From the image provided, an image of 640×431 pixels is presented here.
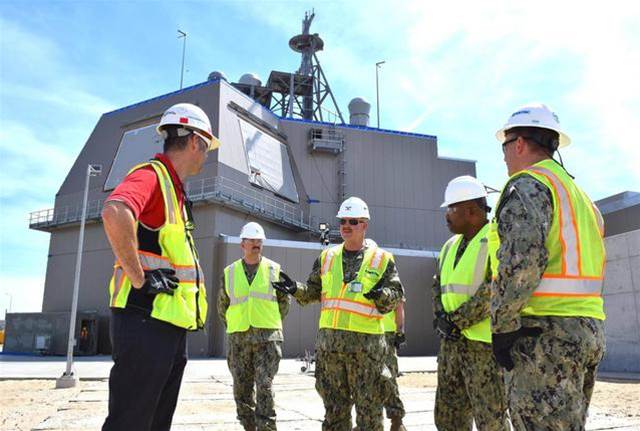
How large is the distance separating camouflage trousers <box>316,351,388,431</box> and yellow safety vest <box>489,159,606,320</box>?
1896 millimetres

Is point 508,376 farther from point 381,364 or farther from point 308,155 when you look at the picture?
point 308,155

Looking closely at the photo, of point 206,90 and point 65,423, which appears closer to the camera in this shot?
point 65,423

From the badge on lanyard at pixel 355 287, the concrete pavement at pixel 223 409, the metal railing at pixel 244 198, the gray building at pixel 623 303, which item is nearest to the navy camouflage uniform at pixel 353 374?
the badge on lanyard at pixel 355 287

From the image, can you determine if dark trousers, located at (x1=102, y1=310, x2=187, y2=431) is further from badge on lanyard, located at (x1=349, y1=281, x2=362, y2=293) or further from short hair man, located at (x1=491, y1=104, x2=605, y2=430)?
badge on lanyard, located at (x1=349, y1=281, x2=362, y2=293)

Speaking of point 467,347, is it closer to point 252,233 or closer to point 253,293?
point 253,293

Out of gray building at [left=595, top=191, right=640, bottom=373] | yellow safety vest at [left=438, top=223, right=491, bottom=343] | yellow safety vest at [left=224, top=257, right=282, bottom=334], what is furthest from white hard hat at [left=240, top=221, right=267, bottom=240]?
gray building at [left=595, top=191, right=640, bottom=373]

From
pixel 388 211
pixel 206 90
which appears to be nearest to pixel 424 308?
pixel 388 211

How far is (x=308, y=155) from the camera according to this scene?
29.4 m

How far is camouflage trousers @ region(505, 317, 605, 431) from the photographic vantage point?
230 centimetres

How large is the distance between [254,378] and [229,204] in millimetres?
17122

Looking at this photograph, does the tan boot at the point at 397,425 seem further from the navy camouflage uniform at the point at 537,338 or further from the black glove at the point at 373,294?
the navy camouflage uniform at the point at 537,338

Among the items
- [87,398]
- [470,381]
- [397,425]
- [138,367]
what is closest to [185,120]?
[138,367]

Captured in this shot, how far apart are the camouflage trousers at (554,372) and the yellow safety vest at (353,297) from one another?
73.9 inches

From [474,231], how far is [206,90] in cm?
2243
